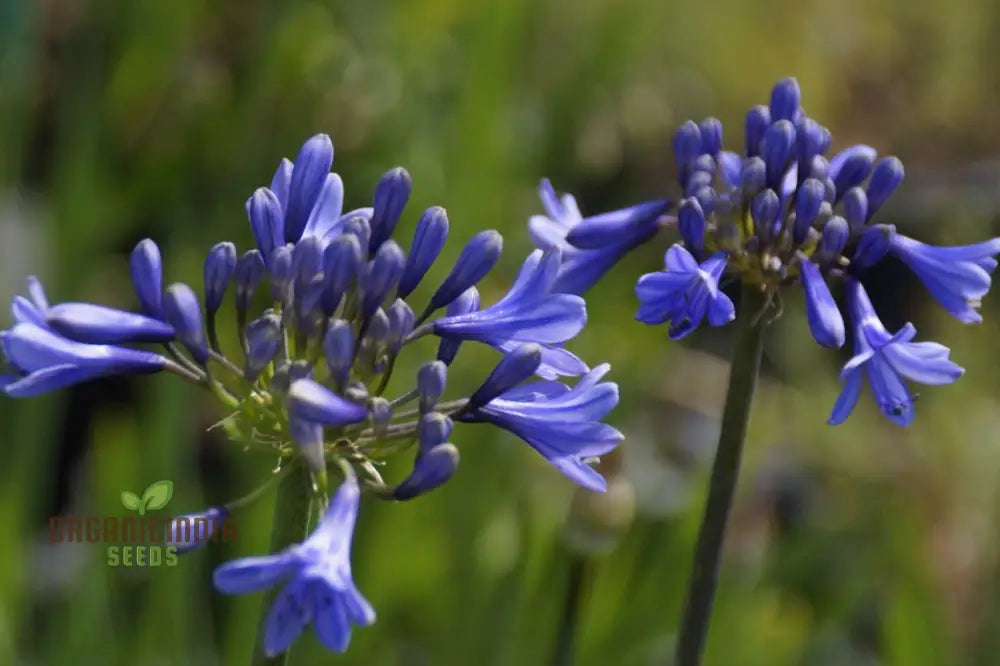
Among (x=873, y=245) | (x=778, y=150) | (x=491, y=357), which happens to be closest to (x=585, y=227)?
(x=778, y=150)

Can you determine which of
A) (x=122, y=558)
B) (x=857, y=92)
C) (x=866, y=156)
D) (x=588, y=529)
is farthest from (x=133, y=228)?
(x=857, y=92)

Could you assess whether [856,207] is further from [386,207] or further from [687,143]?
[386,207]

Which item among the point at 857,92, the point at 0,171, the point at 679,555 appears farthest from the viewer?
the point at 857,92

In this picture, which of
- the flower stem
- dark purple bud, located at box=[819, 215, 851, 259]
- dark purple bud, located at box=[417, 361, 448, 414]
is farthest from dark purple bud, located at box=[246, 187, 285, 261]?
dark purple bud, located at box=[819, 215, 851, 259]

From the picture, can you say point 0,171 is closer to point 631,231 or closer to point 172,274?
point 172,274

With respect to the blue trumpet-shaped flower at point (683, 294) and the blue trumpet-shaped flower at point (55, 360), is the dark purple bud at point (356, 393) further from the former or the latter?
the blue trumpet-shaped flower at point (683, 294)

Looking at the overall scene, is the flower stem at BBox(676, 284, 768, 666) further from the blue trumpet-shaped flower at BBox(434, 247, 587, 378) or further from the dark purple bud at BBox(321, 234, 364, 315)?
the dark purple bud at BBox(321, 234, 364, 315)

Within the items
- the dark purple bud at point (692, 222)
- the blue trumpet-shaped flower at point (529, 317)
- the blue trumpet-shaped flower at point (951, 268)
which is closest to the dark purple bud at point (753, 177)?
the dark purple bud at point (692, 222)
